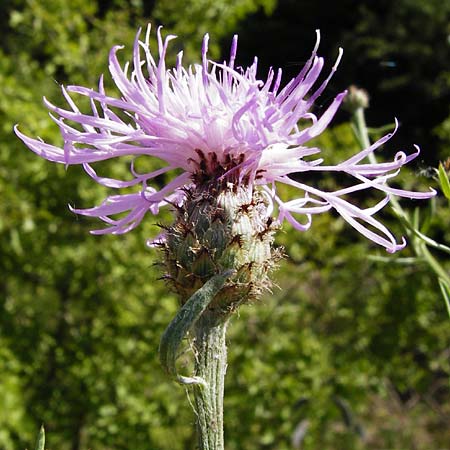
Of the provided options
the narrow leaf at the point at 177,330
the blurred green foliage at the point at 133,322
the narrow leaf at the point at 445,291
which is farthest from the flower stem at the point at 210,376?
the blurred green foliage at the point at 133,322

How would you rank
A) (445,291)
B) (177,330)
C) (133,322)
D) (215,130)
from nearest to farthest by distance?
(177,330), (215,130), (445,291), (133,322)

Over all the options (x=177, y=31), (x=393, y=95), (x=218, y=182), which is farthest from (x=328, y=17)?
(x=218, y=182)

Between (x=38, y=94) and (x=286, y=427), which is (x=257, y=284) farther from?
(x=38, y=94)

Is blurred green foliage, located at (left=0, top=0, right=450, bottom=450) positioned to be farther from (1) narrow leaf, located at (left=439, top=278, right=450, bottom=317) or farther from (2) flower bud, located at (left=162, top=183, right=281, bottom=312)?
(2) flower bud, located at (left=162, top=183, right=281, bottom=312)

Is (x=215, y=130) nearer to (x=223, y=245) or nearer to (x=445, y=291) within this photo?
(x=223, y=245)

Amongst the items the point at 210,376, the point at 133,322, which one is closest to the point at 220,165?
the point at 210,376
